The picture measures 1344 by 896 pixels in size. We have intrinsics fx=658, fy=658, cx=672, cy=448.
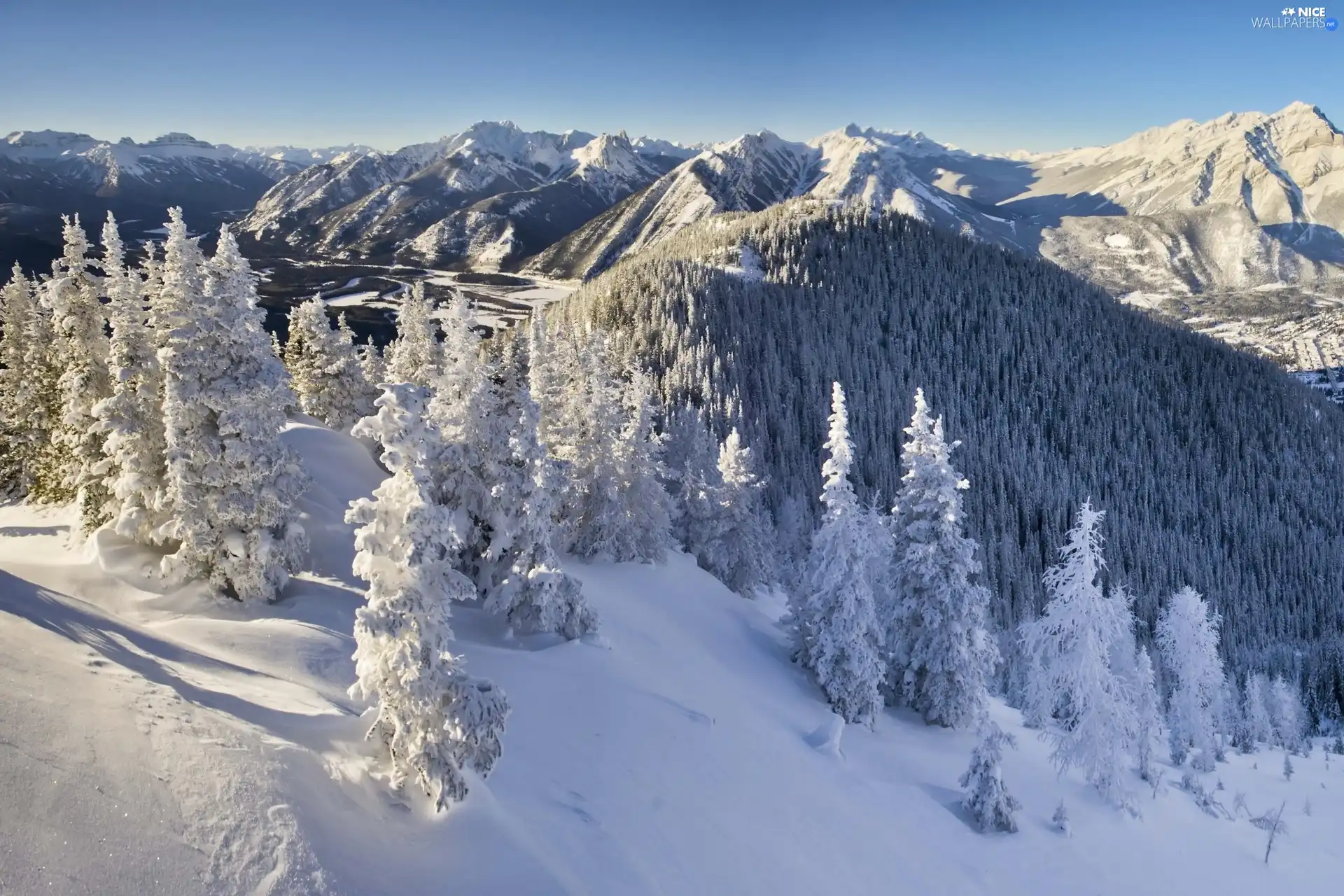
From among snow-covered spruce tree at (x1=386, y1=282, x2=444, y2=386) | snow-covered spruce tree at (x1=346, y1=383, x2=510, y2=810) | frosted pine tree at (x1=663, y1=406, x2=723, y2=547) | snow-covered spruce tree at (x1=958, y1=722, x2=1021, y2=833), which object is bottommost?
snow-covered spruce tree at (x1=958, y1=722, x2=1021, y2=833)

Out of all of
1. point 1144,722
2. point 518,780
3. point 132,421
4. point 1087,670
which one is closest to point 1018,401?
point 1144,722

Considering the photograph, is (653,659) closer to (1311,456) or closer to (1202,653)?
(1202,653)

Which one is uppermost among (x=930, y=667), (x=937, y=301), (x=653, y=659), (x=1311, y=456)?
(x=937, y=301)

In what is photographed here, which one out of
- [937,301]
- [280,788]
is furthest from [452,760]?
[937,301]

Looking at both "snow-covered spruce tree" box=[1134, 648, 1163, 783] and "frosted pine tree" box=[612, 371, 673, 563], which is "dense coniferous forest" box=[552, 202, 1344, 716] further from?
"frosted pine tree" box=[612, 371, 673, 563]

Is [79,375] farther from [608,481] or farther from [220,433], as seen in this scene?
[608,481]

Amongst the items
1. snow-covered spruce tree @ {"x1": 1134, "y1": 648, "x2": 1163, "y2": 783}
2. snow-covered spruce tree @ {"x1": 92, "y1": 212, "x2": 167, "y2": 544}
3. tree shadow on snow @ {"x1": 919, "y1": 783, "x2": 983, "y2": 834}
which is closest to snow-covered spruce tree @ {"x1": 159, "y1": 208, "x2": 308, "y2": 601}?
snow-covered spruce tree @ {"x1": 92, "y1": 212, "x2": 167, "y2": 544}

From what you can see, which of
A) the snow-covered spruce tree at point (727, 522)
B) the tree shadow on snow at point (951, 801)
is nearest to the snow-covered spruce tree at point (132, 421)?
the tree shadow on snow at point (951, 801)
